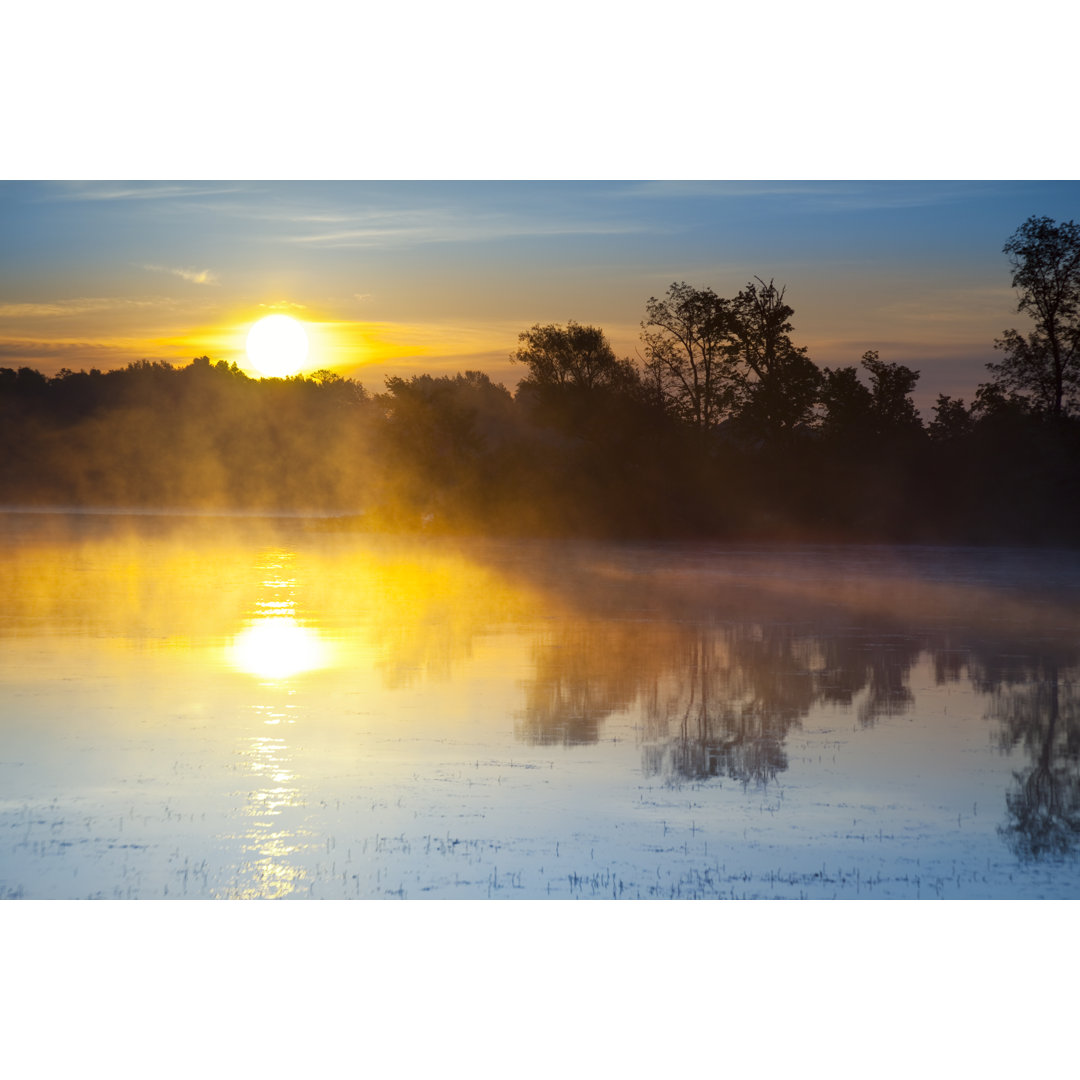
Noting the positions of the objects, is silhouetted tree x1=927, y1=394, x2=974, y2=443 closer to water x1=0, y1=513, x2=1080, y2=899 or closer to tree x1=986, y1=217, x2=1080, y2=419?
tree x1=986, y1=217, x2=1080, y2=419

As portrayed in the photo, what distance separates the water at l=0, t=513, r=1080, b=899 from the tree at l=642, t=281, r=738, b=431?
10.9m

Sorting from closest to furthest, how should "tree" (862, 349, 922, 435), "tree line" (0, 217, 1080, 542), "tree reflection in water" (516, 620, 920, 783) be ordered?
1. "tree reflection in water" (516, 620, 920, 783)
2. "tree line" (0, 217, 1080, 542)
3. "tree" (862, 349, 922, 435)

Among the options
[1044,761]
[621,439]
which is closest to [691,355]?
[621,439]

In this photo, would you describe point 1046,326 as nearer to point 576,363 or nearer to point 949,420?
point 949,420

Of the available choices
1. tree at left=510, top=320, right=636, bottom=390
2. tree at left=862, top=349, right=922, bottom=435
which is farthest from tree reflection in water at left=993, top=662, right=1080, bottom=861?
tree at left=510, top=320, right=636, bottom=390

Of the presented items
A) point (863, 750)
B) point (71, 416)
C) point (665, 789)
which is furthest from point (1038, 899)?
point (71, 416)

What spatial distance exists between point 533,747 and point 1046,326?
15411 millimetres

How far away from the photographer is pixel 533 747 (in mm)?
7176

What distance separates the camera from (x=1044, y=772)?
22.5 ft

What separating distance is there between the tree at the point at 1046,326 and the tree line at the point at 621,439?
20 centimetres

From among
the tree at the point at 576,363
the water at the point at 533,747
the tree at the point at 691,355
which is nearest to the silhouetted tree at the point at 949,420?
the tree at the point at 691,355

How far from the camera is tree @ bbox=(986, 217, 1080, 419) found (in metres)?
16.4
